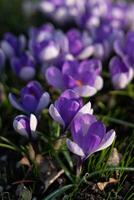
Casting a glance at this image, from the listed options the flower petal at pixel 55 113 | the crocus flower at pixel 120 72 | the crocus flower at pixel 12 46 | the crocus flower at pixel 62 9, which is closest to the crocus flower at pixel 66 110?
the flower petal at pixel 55 113

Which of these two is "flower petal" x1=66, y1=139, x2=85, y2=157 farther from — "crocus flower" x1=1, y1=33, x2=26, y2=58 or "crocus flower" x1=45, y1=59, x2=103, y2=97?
"crocus flower" x1=1, y1=33, x2=26, y2=58

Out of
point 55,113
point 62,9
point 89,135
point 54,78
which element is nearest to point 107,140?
point 89,135

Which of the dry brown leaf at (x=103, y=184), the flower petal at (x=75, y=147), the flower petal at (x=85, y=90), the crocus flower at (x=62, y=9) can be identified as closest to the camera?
the flower petal at (x=75, y=147)

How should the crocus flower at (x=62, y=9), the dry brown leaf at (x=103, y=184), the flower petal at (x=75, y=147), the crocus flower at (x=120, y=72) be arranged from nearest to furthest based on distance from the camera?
1. the flower petal at (x=75, y=147)
2. the dry brown leaf at (x=103, y=184)
3. the crocus flower at (x=120, y=72)
4. the crocus flower at (x=62, y=9)

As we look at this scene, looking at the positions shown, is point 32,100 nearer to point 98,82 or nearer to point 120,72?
point 98,82

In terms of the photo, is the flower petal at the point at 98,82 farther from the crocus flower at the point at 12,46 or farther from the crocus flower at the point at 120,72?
the crocus flower at the point at 12,46

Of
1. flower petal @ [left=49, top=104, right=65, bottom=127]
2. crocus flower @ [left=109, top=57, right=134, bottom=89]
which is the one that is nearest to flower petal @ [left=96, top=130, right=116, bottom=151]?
flower petal @ [left=49, top=104, right=65, bottom=127]

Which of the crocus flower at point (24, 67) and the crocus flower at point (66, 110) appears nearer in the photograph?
the crocus flower at point (66, 110)

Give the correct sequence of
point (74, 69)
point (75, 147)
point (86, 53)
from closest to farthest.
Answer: point (75, 147), point (74, 69), point (86, 53)
